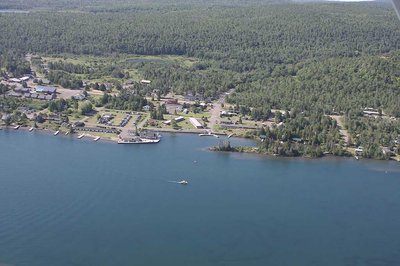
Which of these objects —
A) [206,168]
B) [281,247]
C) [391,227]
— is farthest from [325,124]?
[281,247]

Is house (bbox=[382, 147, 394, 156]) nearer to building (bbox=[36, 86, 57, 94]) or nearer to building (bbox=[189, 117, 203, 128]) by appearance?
building (bbox=[189, 117, 203, 128])

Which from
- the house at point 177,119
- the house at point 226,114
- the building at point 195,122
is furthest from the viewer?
the house at point 226,114

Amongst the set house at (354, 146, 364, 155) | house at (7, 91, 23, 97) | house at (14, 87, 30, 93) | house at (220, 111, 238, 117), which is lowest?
house at (7, 91, 23, 97)

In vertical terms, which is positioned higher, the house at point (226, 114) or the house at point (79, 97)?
the house at point (226, 114)

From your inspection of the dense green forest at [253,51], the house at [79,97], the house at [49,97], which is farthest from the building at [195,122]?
the house at [49,97]

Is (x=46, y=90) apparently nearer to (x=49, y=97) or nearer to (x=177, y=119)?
(x=49, y=97)

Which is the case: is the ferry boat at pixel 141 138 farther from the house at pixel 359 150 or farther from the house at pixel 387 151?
the house at pixel 387 151

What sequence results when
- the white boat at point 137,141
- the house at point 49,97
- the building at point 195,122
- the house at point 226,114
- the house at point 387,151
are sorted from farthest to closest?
the house at point 49,97 → the house at point 226,114 → the building at point 195,122 → the white boat at point 137,141 → the house at point 387,151

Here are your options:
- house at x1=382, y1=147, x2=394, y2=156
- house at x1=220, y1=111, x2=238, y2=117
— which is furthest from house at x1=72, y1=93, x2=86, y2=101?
house at x1=382, y1=147, x2=394, y2=156

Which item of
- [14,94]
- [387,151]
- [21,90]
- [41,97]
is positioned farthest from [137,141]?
[387,151]
